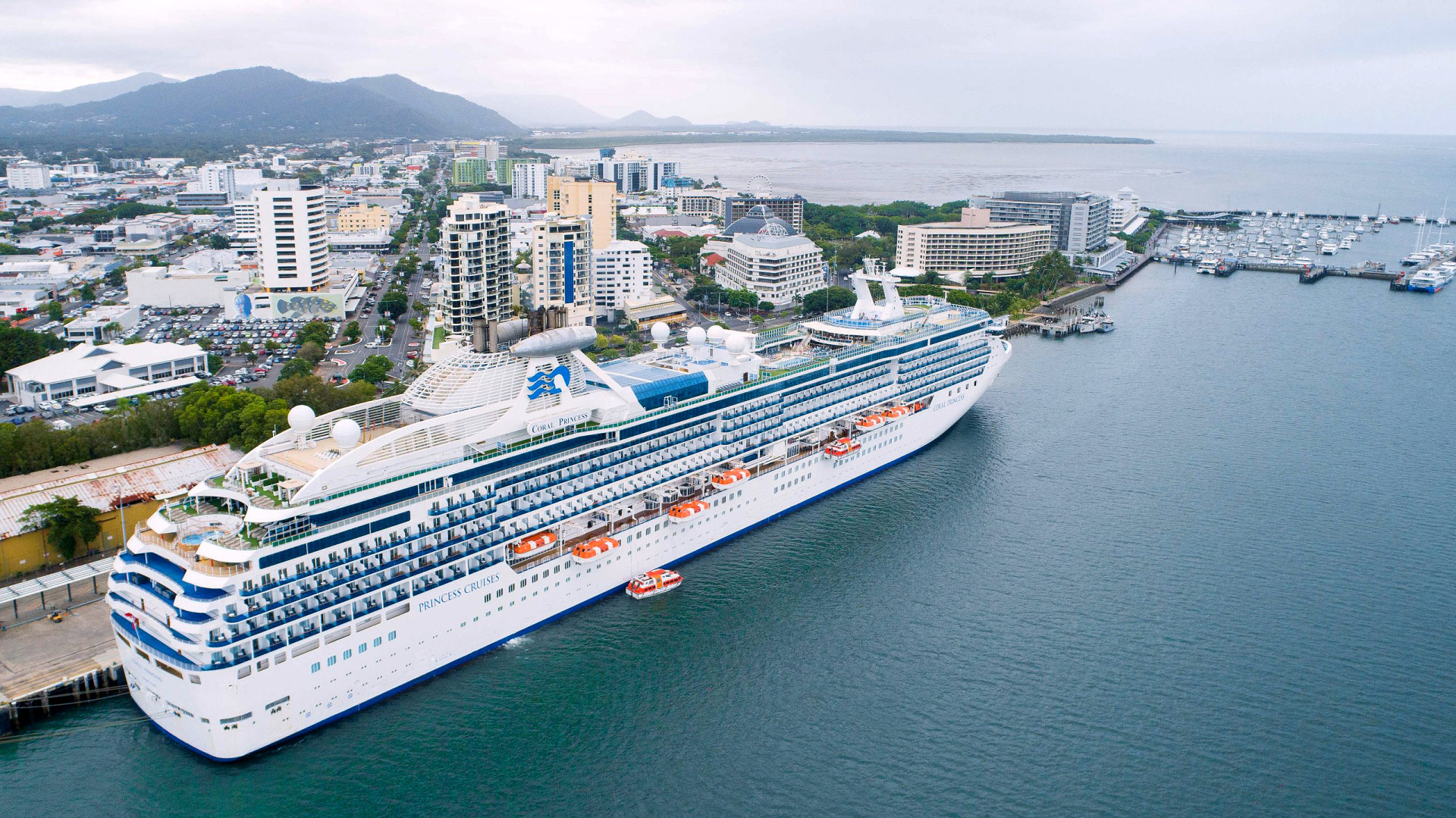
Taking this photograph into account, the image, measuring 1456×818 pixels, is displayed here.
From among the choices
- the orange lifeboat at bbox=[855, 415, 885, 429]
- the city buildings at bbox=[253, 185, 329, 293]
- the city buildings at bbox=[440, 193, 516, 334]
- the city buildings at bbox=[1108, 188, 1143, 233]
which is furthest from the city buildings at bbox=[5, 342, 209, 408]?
the city buildings at bbox=[1108, 188, 1143, 233]

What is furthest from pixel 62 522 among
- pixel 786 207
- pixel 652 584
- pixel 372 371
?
pixel 786 207

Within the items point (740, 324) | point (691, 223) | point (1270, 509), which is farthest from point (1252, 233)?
point (1270, 509)

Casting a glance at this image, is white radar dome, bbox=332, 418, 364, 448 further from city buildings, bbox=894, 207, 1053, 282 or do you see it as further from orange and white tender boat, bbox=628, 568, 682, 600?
city buildings, bbox=894, 207, 1053, 282

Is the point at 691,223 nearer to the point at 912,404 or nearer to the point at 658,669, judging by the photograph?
the point at 912,404

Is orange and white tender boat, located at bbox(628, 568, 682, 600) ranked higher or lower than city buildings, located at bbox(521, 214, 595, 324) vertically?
lower

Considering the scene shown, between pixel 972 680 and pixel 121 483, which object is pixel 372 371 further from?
pixel 972 680

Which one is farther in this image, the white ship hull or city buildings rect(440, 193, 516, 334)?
city buildings rect(440, 193, 516, 334)
